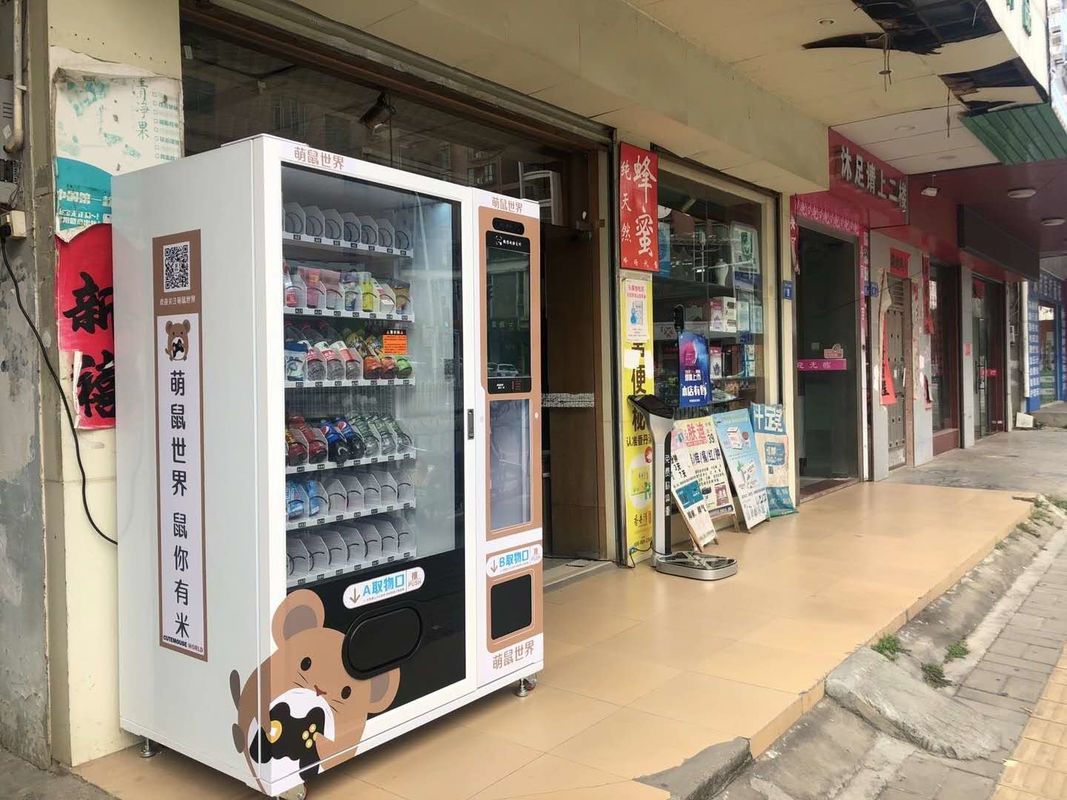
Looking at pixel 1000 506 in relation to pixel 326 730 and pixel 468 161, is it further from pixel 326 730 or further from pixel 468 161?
pixel 326 730

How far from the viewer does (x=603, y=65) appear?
190 inches

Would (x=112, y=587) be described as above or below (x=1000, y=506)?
above

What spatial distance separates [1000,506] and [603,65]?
19.3 ft

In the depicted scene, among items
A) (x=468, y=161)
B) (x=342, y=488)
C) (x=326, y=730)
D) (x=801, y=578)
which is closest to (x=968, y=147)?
(x=801, y=578)

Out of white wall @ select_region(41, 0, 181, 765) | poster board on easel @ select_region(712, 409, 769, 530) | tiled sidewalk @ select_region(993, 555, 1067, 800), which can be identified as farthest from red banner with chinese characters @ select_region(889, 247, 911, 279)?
white wall @ select_region(41, 0, 181, 765)

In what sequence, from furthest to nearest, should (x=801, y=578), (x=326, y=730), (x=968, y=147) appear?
(x=968, y=147) < (x=801, y=578) < (x=326, y=730)

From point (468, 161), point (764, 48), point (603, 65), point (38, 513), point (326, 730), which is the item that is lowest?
point (326, 730)

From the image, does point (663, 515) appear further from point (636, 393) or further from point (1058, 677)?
point (1058, 677)

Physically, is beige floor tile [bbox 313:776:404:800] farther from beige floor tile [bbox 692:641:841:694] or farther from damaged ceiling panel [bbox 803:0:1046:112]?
damaged ceiling panel [bbox 803:0:1046:112]

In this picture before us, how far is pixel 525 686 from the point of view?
3609mm

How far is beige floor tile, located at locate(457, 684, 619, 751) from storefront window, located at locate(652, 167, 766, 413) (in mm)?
3294

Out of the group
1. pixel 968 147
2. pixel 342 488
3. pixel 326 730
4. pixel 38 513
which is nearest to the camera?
pixel 326 730

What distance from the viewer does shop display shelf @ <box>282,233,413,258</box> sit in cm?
292

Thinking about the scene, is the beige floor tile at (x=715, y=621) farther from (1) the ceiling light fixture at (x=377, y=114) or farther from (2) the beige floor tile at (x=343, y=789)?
(1) the ceiling light fixture at (x=377, y=114)
